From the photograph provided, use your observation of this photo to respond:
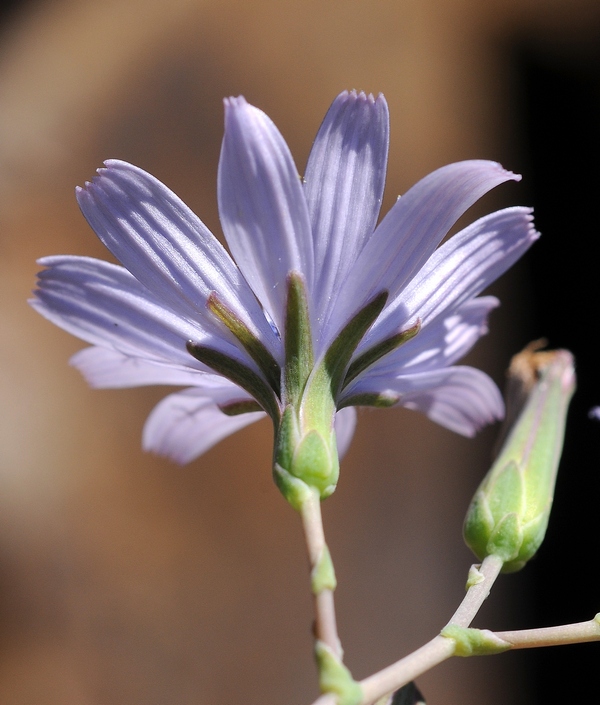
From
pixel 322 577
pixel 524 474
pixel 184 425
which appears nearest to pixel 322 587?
pixel 322 577

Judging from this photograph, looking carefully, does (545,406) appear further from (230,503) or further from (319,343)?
(230,503)

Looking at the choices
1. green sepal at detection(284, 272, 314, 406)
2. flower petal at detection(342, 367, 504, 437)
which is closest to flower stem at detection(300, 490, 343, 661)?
green sepal at detection(284, 272, 314, 406)

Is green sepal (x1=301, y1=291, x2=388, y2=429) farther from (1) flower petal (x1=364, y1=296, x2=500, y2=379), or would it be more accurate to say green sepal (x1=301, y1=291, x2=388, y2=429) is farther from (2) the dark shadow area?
(2) the dark shadow area

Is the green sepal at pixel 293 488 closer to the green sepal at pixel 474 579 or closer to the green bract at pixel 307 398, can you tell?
the green bract at pixel 307 398

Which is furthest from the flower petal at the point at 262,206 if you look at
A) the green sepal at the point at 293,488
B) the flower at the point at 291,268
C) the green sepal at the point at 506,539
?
the green sepal at the point at 506,539

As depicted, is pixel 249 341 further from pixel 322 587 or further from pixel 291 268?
pixel 322 587
